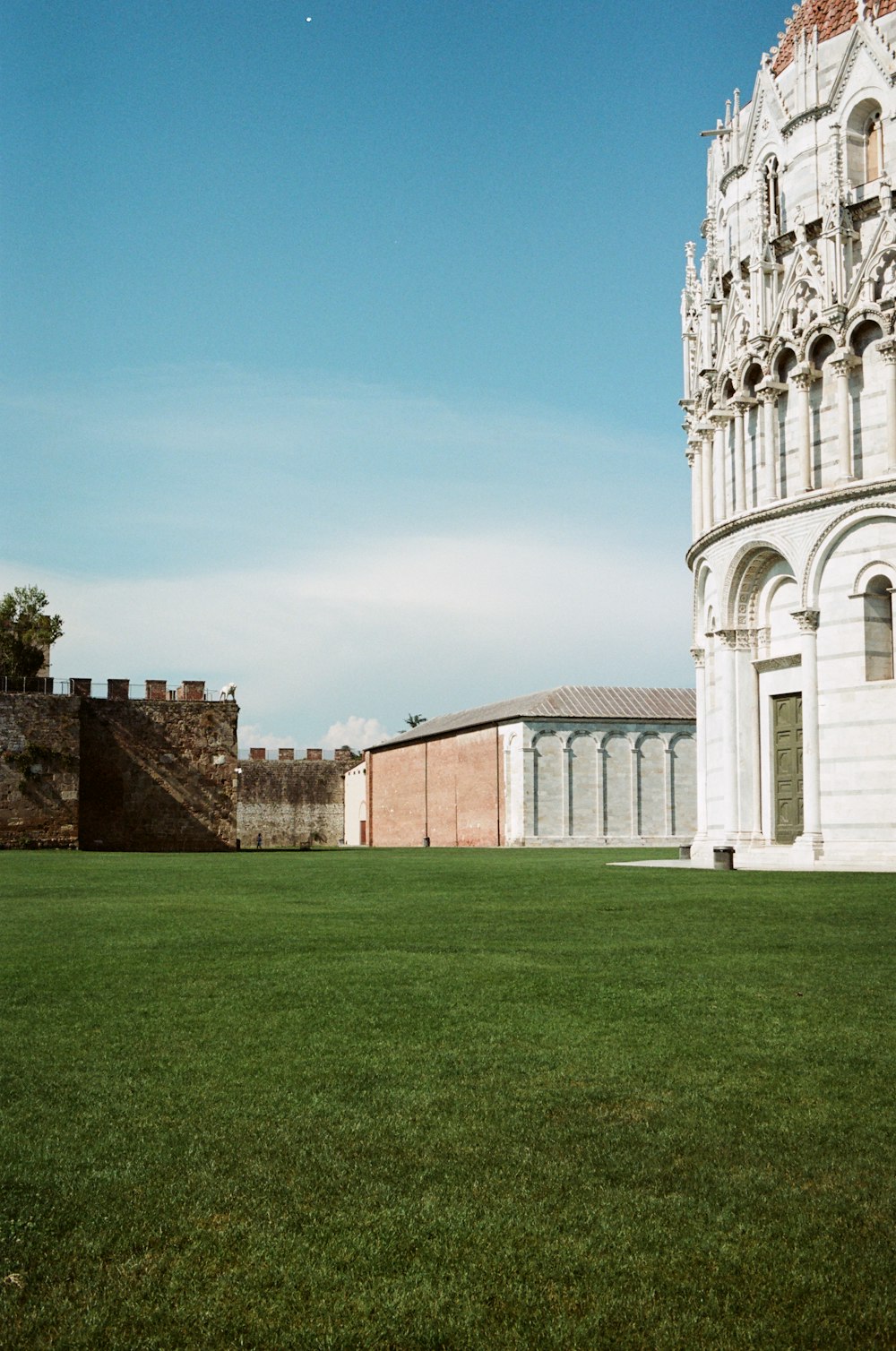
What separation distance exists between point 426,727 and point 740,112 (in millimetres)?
39756

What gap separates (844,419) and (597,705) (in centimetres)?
2853

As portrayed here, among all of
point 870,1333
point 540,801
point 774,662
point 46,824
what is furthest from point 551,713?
point 870,1333

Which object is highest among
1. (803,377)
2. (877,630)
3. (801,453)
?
(803,377)

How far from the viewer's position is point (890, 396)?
23.2 metres

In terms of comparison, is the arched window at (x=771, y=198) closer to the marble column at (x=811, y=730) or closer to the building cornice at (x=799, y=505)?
the building cornice at (x=799, y=505)

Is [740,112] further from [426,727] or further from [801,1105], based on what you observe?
[426,727]

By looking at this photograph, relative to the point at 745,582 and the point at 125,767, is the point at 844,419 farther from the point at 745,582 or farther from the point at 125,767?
the point at 125,767

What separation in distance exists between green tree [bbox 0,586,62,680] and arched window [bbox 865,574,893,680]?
39.0 meters

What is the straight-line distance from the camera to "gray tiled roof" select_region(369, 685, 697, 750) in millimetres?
50375

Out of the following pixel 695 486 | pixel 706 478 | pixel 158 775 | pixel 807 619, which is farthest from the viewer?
pixel 158 775

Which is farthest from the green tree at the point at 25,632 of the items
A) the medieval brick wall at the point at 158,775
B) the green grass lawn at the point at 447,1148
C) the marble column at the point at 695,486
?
the green grass lawn at the point at 447,1148

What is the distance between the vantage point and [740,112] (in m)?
27.9

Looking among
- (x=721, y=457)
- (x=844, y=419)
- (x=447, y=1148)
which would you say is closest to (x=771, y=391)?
(x=844, y=419)

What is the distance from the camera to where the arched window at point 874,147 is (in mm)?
24562
